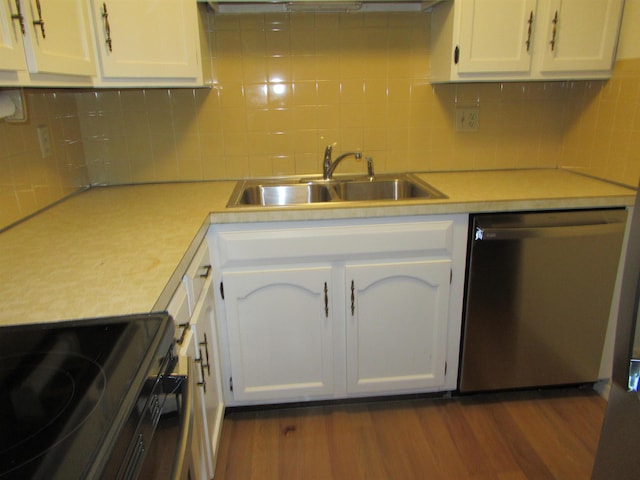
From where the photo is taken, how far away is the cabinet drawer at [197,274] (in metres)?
1.24

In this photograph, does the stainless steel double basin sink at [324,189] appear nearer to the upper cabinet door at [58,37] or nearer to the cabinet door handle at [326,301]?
the cabinet door handle at [326,301]

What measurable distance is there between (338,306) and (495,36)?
4.08ft

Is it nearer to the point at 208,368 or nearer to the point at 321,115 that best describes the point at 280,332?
the point at 208,368

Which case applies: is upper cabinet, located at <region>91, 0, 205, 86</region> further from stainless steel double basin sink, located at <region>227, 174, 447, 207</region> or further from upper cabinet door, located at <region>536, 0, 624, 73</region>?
upper cabinet door, located at <region>536, 0, 624, 73</region>

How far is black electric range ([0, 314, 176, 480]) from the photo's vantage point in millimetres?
503

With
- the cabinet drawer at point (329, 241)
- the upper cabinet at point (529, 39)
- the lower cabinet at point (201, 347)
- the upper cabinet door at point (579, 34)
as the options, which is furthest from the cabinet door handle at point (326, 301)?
the upper cabinet door at point (579, 34)

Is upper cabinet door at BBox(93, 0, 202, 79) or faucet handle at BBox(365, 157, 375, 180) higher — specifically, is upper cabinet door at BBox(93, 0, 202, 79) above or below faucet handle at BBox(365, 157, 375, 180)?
above

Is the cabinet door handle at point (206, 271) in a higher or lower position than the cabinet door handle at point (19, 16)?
lower

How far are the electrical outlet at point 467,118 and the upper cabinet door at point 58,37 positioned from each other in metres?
1.58

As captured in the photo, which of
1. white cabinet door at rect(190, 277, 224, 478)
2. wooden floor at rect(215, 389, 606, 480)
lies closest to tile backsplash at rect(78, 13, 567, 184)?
white cabinet door at rect(190, 277, 224, 478)

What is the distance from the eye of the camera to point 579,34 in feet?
5.87

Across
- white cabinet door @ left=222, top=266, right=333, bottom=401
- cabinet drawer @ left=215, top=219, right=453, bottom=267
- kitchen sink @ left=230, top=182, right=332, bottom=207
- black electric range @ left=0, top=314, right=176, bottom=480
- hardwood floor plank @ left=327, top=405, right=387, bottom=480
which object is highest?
kitchen sink @ left=230, top=182, right=332, bottom=207

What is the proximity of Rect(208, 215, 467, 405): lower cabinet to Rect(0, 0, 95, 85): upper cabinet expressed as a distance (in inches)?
26.4

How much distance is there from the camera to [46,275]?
104 cm
